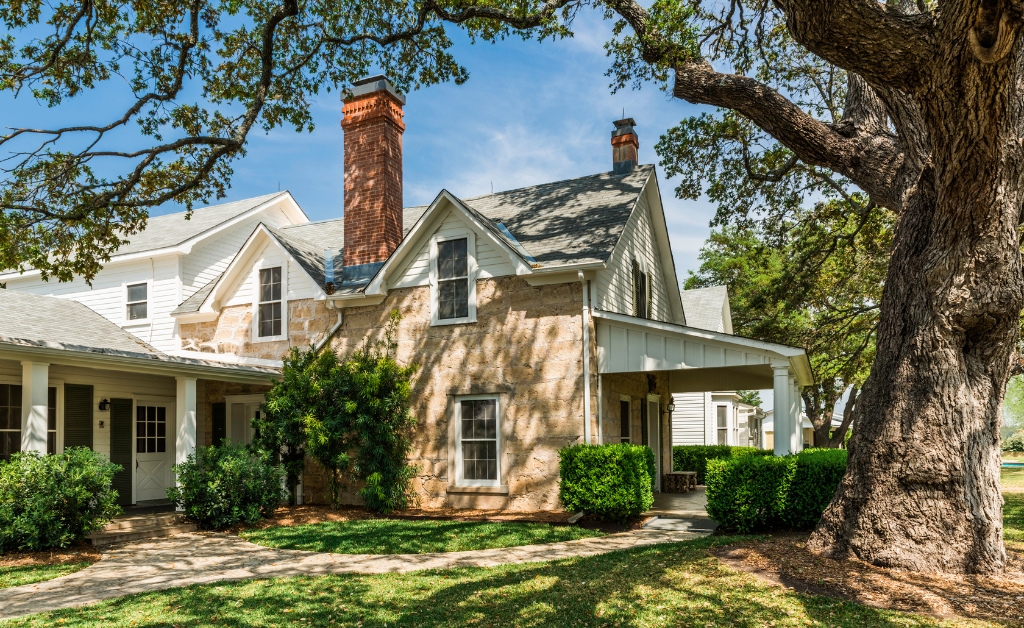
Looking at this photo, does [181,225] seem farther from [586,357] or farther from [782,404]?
[782,404]

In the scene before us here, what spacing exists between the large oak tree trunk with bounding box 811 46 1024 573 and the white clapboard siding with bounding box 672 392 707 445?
18969mm

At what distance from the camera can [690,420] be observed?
26.9 metres

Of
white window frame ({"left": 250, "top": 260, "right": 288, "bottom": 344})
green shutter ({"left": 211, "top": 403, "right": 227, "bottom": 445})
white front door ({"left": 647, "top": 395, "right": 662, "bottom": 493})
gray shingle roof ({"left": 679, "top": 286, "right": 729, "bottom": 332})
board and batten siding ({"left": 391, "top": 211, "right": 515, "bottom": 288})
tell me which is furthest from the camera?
gray shingle roof ({"left": 679, "top": 286, "right": 729, "bottom": 332})

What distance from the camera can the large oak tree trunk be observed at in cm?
699

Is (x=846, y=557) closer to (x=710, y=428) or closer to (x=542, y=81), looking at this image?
(x=542, y=81)

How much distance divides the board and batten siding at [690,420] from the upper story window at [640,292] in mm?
11323

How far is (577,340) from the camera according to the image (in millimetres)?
12414

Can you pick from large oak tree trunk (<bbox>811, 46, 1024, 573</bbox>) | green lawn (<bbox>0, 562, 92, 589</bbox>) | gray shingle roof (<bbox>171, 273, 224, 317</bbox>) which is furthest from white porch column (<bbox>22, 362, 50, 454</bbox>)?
large oak tree trunk (<bbox>811, 46, 1024, 573</bbox>)

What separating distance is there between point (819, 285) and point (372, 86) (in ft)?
50.5

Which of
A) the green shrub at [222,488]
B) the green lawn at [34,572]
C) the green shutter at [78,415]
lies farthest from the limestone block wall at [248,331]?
the green lawn at [34,572]

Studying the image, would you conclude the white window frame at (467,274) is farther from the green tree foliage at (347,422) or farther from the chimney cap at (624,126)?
the chimney cap at (624,126)

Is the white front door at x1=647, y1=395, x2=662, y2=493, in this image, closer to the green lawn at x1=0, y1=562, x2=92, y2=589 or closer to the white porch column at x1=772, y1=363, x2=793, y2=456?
the white porch column at x1=772, y1=363, x2=793, y2=456

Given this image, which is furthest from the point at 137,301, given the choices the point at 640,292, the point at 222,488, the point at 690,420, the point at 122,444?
the point at 690,420

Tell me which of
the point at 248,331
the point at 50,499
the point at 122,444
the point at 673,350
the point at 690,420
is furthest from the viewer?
the point at 690,420
